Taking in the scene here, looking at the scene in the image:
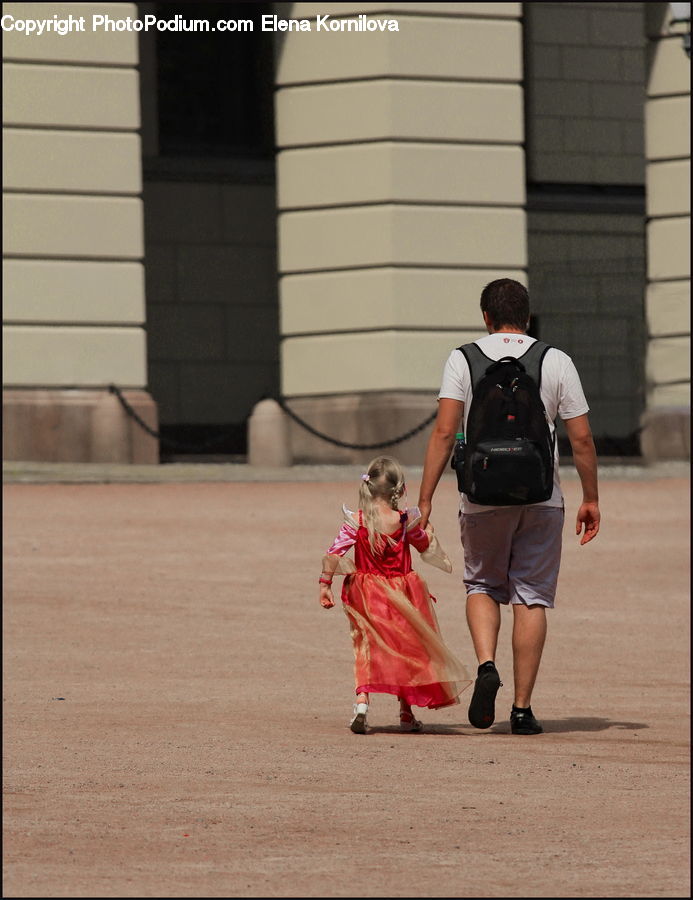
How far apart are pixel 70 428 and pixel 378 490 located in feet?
39.4

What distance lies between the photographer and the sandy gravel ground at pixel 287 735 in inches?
226

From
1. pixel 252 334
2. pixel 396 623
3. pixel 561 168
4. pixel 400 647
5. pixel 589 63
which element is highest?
pixel 589 63

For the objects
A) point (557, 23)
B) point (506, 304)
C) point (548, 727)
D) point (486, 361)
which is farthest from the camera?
point (557, 23)

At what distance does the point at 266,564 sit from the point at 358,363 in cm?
690

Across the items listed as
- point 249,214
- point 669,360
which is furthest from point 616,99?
point 249,214

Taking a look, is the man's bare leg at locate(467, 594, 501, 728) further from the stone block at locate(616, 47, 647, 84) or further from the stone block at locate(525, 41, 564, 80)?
the stone block at locate(616, 47, 647, 84)

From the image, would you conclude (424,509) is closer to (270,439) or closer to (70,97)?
(270,439)

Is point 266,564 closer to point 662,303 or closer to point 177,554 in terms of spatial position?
point 177,554

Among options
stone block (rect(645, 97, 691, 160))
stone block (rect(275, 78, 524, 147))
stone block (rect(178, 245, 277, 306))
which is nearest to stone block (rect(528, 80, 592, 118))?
stone block (rect(645, 97, 691, 160))

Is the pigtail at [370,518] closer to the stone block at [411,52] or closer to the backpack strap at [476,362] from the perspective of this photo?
the backpack strap at [476,362]

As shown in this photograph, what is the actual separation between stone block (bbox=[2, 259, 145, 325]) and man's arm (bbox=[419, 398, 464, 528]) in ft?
42.4

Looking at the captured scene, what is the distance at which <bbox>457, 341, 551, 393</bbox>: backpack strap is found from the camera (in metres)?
8.19

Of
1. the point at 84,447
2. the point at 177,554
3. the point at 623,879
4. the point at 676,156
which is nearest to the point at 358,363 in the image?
the point at 84,447

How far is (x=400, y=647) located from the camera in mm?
8758
